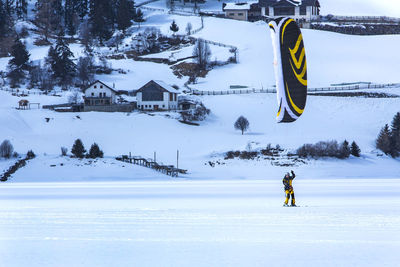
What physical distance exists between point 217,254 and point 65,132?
172 feet

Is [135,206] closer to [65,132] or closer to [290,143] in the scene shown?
[290,143]

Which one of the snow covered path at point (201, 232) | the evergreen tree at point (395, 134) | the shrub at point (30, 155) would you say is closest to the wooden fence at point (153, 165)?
the shrub at point (30, 155)

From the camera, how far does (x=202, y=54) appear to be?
97.7 metres

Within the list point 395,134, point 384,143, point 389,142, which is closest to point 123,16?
point 395,134

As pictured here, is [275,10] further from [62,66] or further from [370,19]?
[62,66]

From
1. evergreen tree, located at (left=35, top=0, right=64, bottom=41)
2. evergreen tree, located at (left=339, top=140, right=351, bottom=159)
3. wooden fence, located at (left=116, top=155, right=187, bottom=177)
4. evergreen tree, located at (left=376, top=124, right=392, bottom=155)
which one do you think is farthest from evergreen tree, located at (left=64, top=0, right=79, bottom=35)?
evergreen tree, located at (left=339, top=140, right=351, bottom=159)

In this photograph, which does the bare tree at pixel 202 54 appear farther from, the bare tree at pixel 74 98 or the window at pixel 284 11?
the window at pixel 284 11

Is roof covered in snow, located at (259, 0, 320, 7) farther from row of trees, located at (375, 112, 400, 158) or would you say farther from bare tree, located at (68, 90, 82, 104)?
row of trees, located at (375, 112, 400, 158)

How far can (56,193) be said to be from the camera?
36.9 m

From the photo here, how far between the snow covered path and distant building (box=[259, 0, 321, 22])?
3621 inches

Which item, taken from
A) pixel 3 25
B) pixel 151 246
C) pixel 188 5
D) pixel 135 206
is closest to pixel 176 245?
pixel 151 246

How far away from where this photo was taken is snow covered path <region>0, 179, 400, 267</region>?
51.9ft

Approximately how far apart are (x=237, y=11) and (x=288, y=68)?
344 ft

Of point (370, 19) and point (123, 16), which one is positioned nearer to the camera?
point (123, 16)
